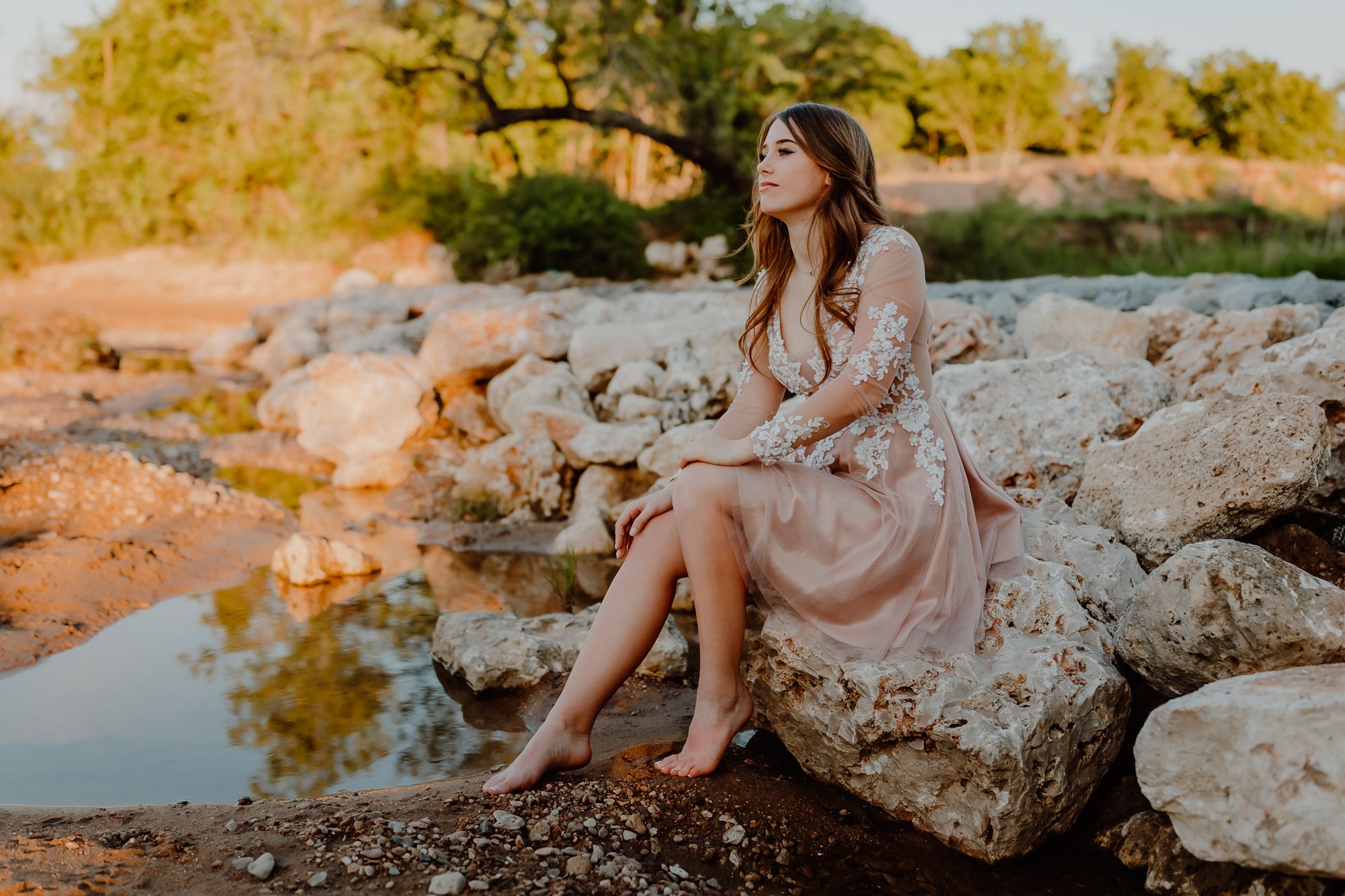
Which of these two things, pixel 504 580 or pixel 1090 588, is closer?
pixel 1090 588

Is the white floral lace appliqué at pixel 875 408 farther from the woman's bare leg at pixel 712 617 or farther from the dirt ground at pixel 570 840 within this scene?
the dirt ground at pixel 570 840

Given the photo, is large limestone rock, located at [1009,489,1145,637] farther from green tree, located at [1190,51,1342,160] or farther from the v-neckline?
green tree, located at [1190,51,1342,160]

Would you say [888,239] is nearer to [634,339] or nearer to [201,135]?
[634,339]

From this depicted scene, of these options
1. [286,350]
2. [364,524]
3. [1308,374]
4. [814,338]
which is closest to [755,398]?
[814,338]

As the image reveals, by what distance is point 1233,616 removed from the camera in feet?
8.40

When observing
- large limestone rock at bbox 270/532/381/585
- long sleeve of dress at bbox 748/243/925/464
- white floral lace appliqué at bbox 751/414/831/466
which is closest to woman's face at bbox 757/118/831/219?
long sleeve of dress at bbox 748/243/925/464

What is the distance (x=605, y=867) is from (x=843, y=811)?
78cm

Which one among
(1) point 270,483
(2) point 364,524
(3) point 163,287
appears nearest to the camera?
(2) point 364,524

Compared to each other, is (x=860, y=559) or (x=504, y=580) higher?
(x=860, y=559)

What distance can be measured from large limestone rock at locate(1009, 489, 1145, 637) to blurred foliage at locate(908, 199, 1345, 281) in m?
7.61

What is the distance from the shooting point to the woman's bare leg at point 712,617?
278 cm

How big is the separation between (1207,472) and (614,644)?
2.07m

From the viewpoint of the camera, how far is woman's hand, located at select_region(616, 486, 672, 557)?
2.87 meters

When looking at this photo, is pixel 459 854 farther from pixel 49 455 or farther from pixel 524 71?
pixel 524 71
